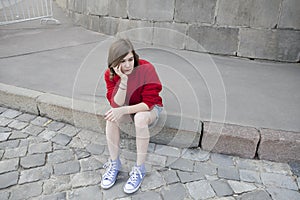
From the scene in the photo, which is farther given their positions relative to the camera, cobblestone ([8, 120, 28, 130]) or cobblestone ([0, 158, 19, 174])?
cobblestone ([8, 120, 28, 130])

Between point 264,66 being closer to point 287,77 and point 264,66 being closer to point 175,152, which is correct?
point 287,77

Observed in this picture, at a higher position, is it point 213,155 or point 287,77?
point 287,77

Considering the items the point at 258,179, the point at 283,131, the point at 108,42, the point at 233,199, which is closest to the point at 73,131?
the point at 233,199

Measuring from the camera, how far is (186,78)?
3436mm

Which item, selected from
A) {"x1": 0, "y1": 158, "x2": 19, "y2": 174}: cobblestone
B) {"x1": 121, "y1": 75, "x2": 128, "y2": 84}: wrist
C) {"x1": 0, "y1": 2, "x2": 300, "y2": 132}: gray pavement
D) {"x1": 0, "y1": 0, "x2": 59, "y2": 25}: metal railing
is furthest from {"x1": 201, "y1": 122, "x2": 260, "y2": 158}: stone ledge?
{"x1": 0, "y1": 0, "x2": 59, "y2": 25}: metal railing

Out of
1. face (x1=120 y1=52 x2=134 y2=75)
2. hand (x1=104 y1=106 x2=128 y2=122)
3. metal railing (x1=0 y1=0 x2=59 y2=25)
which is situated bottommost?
hand (x1=104 y1=106 x2=128 y2=122)

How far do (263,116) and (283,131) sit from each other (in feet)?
0.96

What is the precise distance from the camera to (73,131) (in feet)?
8.61

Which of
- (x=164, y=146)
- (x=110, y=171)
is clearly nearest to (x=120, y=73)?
(x=110, y=171)

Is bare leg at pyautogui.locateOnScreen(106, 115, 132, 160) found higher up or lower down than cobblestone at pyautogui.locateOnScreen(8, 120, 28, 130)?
higher up

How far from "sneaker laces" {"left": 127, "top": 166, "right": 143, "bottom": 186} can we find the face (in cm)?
80

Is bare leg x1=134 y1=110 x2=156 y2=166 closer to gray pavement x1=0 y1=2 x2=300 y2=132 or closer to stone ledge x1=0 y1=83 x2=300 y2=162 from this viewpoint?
stone ledge x1=0 y1=83 x2=300 y2=162

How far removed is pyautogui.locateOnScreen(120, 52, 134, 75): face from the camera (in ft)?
5.83

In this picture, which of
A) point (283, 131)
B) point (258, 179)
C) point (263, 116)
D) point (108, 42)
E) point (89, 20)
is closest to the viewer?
point (258, 179)
